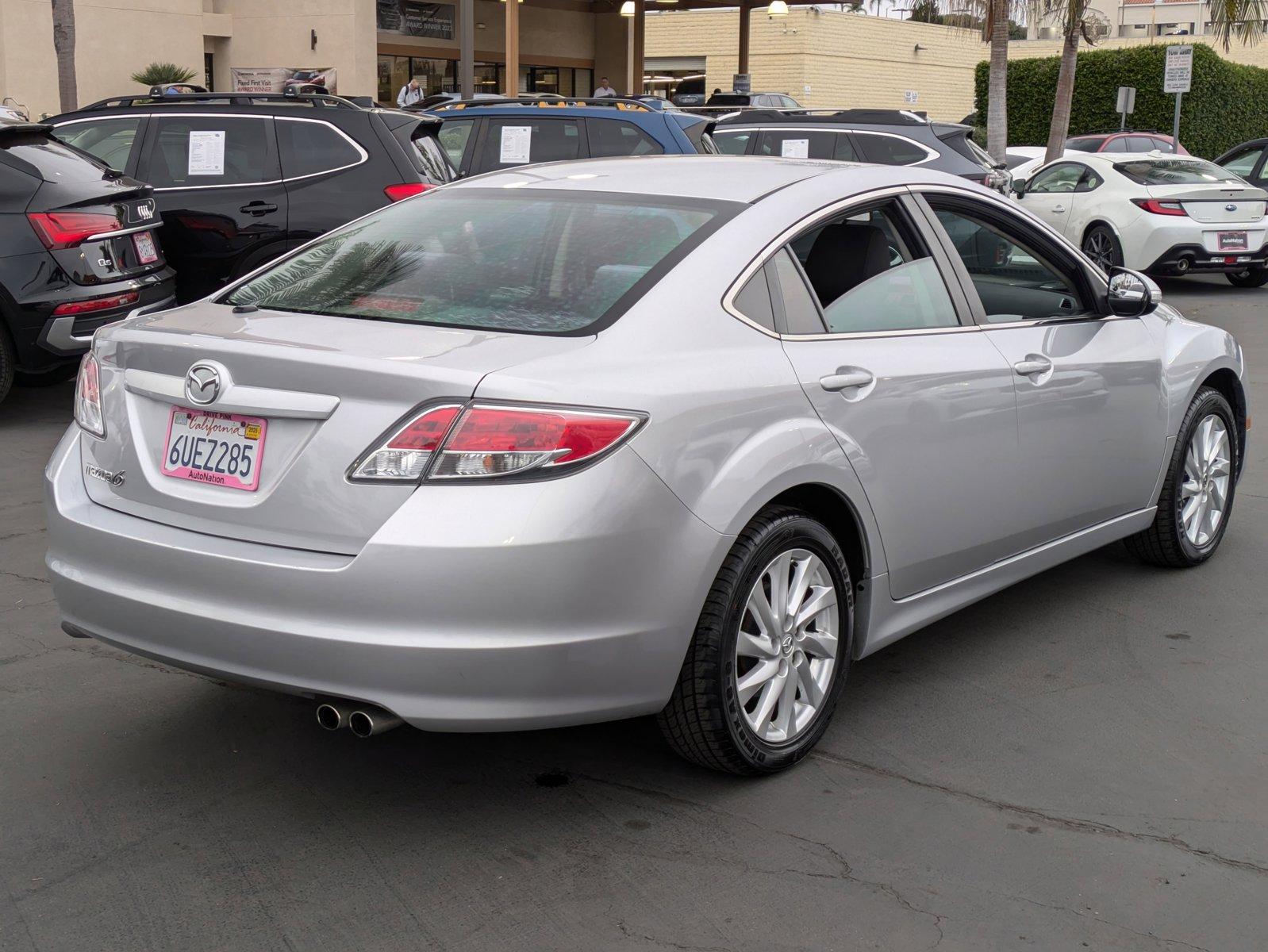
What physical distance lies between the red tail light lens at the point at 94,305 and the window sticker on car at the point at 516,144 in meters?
5.71

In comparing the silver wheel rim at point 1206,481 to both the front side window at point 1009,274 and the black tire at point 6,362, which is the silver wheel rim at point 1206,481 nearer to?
the front side window at point 1009,274

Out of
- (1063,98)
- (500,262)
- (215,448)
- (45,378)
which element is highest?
(1063,98)

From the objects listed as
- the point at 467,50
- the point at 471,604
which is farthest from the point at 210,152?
the point at 467,50

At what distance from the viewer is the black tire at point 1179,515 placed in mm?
5559

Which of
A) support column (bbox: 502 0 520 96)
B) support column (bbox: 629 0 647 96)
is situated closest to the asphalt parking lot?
support column (bbox: 502 0 520 96)

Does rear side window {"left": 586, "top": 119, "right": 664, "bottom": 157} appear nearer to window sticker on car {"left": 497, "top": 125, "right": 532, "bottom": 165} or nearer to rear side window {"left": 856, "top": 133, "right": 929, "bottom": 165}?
window sticker on car {"left": 497, "top": 125, "right": 532, "bottom": 165}

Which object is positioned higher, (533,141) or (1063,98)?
(1063,98)

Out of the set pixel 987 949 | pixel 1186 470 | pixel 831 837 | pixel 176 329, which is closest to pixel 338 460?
pixel 176 329

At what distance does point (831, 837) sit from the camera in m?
3.53

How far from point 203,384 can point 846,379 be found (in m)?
1.63

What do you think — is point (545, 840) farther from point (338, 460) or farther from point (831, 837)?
point (338, 460)

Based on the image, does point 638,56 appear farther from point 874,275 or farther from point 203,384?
point 203,384

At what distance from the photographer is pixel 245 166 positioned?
9.72 m

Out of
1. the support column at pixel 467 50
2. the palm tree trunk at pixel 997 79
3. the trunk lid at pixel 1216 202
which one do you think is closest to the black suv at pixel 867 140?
the trunk lid at pixel 1216 202
